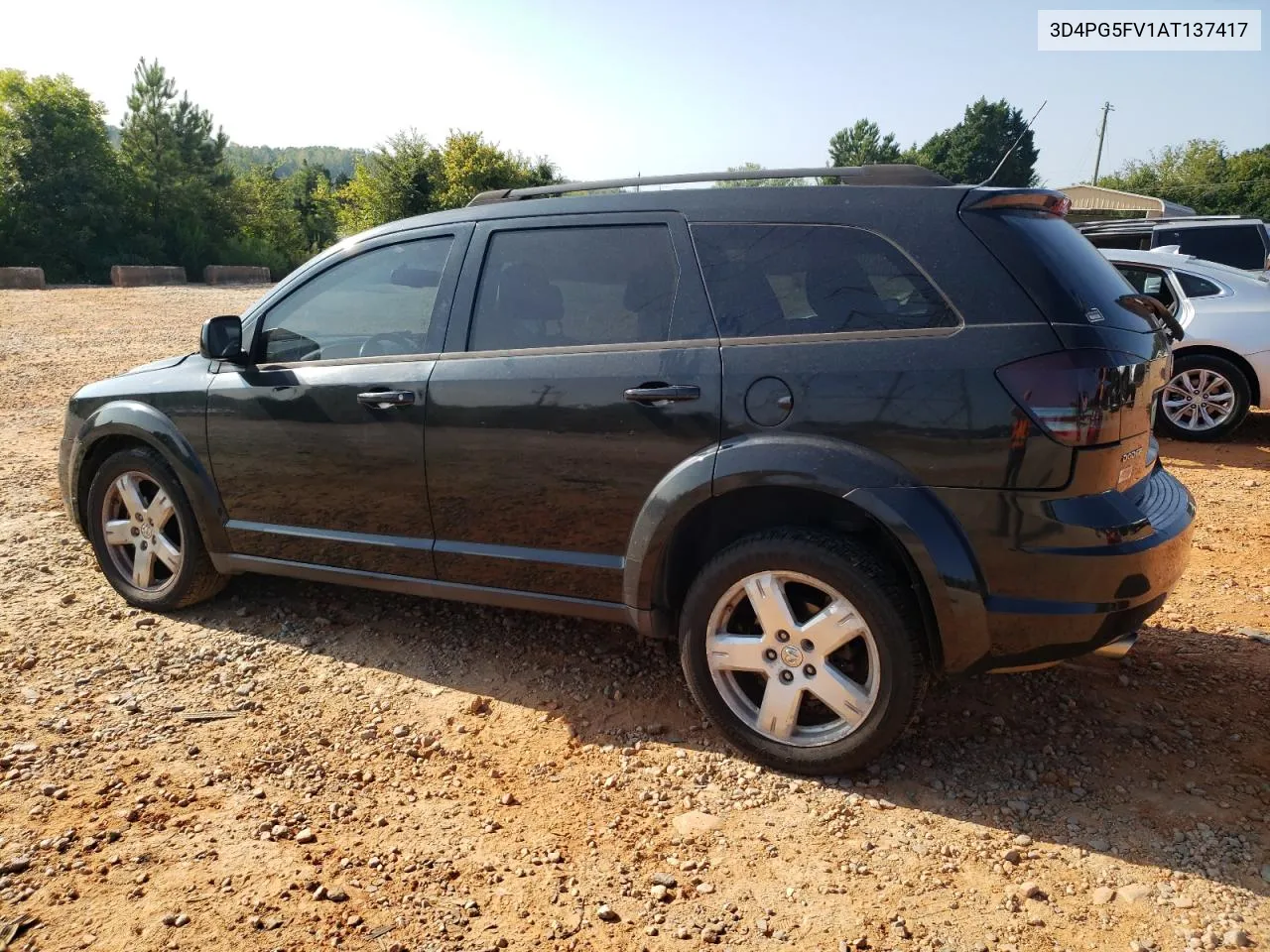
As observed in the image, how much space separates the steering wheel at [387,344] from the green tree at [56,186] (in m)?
40.8

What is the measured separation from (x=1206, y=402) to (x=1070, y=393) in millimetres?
6664

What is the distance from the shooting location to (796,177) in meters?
3.27

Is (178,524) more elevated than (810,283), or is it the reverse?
(810,283)

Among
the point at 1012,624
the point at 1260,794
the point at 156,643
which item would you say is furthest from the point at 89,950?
the point at 1260,794

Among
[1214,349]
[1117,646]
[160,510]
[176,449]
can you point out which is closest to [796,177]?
[1117,646]

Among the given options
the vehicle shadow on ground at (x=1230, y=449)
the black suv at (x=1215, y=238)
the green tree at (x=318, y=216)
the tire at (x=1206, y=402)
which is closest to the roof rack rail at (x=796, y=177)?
the vehicle shadow on ground at (x=1230, y=449)

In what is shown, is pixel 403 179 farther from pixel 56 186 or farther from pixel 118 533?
pixel 118 533

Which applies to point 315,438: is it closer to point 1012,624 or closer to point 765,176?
point 765,176

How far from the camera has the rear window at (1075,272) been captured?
2.70 meters

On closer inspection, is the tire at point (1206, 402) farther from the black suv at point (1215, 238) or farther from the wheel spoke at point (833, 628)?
the wheel spoke at point (833, 628)

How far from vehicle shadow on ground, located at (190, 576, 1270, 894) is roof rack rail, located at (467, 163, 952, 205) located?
1.93 m

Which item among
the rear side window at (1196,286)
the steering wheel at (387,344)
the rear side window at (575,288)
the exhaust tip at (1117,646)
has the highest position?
the rear side window at (575,288)

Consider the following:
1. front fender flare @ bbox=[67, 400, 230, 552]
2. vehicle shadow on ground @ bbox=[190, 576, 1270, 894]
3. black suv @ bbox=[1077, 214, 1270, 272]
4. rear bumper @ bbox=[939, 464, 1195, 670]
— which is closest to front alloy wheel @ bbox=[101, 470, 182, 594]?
front fender flare @ bbox=[67, 400, 230, 552]

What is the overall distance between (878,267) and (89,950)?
2952 mm
